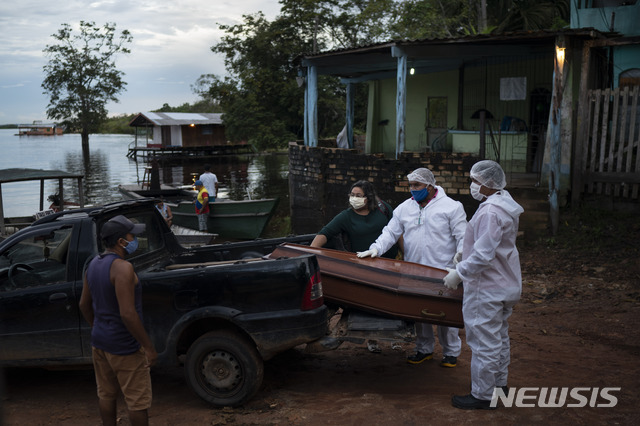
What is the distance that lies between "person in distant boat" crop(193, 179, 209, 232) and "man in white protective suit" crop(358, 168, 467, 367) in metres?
10.4

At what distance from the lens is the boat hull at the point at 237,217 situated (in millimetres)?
15883

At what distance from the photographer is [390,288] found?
501 centimetres

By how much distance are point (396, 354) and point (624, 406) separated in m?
2.20

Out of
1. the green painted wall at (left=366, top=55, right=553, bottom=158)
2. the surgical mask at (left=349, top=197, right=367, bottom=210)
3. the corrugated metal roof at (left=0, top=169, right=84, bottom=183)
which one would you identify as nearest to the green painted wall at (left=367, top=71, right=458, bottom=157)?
the green painted wall at (left=366, top=55, right=553, bottom=158)

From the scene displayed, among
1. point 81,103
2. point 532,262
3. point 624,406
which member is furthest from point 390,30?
point 81,103

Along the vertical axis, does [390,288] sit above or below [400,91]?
below

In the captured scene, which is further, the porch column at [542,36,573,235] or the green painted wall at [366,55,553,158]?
the green painted wall at [366,55,553,158]

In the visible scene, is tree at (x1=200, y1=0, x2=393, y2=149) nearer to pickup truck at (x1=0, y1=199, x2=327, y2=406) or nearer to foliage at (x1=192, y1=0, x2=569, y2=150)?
foliage at (x1=192, y1=0, x2=569, y2=150)

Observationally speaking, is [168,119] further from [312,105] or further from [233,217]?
[312,105]

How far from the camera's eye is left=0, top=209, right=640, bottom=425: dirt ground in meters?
4.52

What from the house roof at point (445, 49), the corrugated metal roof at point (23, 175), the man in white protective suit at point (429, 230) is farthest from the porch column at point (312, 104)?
the man in white protective suit at point (429, 230)

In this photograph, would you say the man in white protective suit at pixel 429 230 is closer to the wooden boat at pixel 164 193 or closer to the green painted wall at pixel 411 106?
the green painted wall at pixel 411 106

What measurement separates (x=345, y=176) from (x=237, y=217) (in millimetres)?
3779

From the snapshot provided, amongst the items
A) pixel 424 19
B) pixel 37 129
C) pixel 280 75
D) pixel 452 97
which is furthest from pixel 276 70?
pixel 37 129
